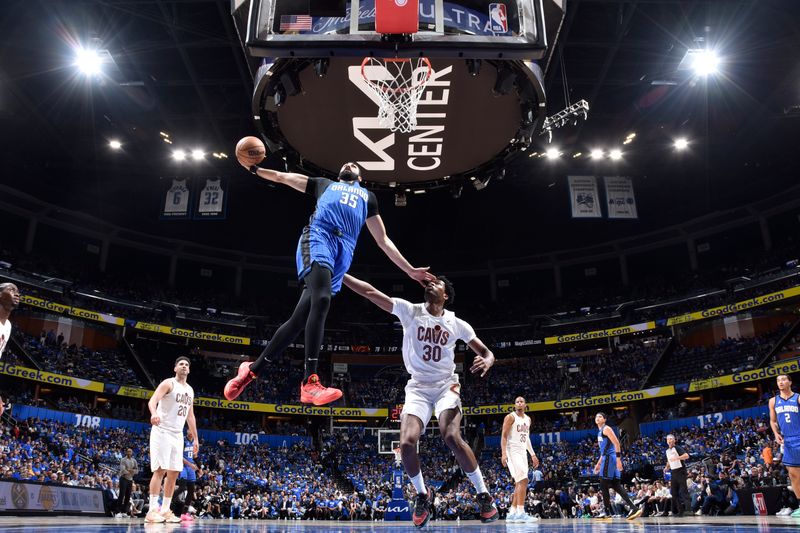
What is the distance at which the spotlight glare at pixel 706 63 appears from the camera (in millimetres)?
18844

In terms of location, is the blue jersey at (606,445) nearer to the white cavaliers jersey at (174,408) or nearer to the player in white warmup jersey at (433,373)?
the player in white warmup jersey at (433,373)

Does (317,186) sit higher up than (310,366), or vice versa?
(317,186)

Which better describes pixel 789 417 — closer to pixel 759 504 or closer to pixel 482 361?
pixel 759 504

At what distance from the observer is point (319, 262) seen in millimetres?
4375

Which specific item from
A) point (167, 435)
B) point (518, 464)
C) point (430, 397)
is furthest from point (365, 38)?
point (518, 464)

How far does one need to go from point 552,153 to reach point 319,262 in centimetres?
2138

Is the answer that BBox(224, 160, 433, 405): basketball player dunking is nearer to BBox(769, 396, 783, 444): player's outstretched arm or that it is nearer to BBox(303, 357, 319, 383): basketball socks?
BBox(303, 357, 319, 383): basketball socks

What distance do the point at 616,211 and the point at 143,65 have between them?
18873mm

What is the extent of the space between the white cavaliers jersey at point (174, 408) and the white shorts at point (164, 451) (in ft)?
0.28

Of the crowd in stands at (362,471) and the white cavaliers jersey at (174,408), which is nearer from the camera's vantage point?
the white cavaliers jersey at (174,408)

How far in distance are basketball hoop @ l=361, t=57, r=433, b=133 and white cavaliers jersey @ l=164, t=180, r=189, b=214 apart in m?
15.8

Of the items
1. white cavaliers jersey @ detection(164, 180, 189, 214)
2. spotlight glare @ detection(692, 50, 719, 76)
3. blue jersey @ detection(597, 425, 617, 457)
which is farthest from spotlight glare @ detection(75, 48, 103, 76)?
spotlight glare @ detection(692, 50, 719, 76)

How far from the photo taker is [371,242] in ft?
114

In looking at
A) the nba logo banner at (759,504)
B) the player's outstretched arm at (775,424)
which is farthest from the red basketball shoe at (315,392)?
the nba logo banner at (759,504)
